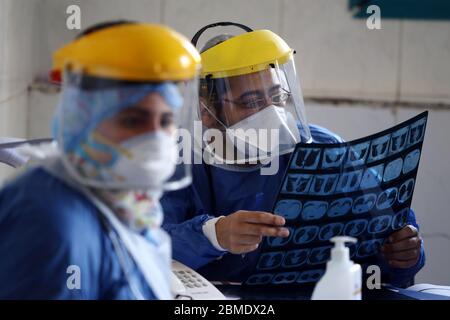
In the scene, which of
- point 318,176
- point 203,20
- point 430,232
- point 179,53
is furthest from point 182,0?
point 179,53

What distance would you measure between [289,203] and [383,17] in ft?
6.61

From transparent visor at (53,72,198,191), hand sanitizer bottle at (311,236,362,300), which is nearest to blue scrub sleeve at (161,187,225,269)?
hand sanitizer bottle at (311,236,362,300)

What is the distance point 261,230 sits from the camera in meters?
1.81

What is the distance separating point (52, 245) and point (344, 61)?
8.81 ft

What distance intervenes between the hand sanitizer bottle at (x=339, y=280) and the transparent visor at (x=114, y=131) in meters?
0.33

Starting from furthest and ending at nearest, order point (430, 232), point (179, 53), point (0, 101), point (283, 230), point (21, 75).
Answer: point (430, 232) → point (21, 75) → point (0, 101) → point (283, 230) → point (179, 53)

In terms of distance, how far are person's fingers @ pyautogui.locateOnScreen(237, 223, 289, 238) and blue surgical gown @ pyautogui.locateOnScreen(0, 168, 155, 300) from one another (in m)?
0.59

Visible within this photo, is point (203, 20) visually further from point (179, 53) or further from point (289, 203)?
point (179, 53)

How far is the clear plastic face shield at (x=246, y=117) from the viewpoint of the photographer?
2.15 metres

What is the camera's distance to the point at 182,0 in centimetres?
357

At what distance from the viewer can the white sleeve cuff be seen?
1.94 m

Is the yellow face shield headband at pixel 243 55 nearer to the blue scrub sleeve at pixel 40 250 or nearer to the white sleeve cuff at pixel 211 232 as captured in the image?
the white sleeve cuff at pixel 211 232

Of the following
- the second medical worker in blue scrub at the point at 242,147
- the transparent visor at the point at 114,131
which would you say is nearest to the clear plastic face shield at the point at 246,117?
the second medical worker in blue scrub at the point at 242,147

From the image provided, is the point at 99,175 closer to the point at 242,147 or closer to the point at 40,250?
the point at 40,250
